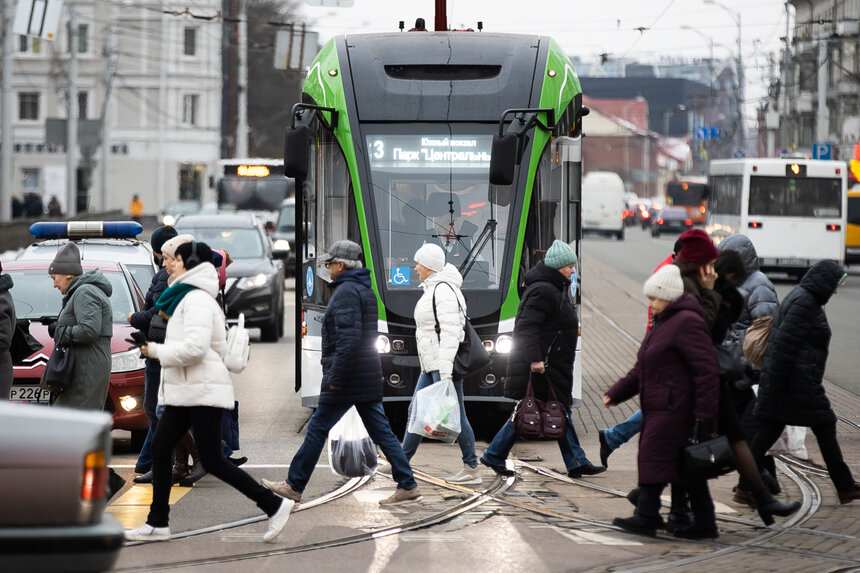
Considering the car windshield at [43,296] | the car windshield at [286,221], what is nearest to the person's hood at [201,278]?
the car windshield at [43,296]

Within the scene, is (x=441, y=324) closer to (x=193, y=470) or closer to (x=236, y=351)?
(x=193, y=470)

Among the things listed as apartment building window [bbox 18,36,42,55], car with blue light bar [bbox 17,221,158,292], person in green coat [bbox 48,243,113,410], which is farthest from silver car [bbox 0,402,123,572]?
apartment building window [bbox 18,36,42,55]

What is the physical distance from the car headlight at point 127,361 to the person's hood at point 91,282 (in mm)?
1403

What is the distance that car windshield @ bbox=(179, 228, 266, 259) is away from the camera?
68.5 feet

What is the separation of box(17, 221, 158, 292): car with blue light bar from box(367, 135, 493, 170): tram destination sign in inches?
110

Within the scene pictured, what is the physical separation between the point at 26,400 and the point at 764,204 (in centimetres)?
2695

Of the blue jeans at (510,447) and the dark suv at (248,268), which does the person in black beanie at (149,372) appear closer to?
the blue jeans at (510,447)

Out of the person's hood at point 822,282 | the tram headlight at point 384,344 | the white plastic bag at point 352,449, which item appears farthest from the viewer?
the tram headlight at point 384,344

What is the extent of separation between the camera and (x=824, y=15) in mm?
72250

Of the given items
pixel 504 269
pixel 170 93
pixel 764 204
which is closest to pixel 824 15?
pixel 170 93

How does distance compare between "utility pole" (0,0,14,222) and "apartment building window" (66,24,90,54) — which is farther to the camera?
"apartment building window" (66,24,90,54)

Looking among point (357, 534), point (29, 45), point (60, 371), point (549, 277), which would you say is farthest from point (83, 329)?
point (29, 45)

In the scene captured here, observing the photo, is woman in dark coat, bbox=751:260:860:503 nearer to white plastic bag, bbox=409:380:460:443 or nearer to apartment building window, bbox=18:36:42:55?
white plastic bag, bbox=409:380:460:443

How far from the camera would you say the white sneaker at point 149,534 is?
745cm
